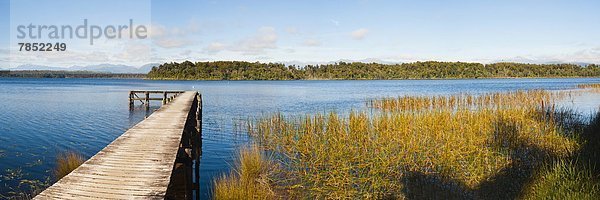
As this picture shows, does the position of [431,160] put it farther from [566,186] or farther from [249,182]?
[249,182]

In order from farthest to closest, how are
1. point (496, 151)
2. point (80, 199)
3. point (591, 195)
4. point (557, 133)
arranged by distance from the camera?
point (557, 133), point (496, 151), point (591, 195), point (80, 199)

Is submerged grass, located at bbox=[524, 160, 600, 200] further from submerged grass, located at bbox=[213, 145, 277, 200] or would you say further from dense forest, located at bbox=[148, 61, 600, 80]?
dense forest, located at bbox=[148, 61, 600, 80]

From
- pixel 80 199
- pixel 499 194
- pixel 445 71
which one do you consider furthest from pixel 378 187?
pixel 445 71

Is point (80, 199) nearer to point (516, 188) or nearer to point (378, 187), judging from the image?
point (378, 187)

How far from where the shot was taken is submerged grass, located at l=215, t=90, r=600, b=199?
7.01 m

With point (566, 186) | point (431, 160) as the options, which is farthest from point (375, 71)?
point (566, 186)

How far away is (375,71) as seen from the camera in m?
129

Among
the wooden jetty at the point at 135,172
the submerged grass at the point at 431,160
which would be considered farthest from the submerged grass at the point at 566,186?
the wooden jetty at the point at 135,172

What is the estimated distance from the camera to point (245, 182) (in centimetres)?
744

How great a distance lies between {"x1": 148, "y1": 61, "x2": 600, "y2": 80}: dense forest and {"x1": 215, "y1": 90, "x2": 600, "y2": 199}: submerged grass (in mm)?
116850

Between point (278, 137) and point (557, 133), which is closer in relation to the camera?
point (557, 133)

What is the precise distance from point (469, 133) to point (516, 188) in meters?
3.13

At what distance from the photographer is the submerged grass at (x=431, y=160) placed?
701 cm

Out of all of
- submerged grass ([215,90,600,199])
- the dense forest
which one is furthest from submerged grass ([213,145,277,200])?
the dense forest
